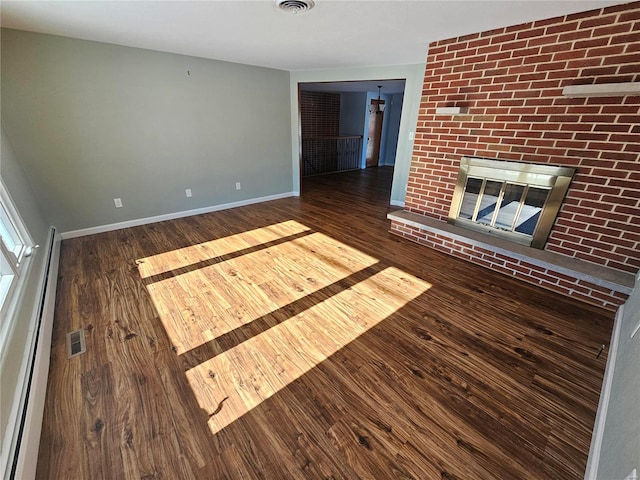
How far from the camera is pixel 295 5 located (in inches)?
71.9

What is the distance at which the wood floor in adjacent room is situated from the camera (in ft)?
3.90

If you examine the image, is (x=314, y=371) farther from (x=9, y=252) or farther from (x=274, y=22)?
(x=274, y=22)

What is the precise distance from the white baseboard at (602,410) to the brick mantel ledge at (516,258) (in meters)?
0.28

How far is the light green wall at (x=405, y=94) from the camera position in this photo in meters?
3.82

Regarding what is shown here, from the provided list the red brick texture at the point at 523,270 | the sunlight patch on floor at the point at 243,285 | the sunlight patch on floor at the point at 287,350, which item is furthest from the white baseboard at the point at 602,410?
the sunlight patch on floor at the point at 243,285

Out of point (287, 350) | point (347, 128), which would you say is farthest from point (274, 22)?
point (347, 128)

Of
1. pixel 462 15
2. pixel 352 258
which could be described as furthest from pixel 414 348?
pixel 462 15

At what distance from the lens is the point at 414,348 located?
176 cm

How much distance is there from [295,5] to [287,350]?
234cm

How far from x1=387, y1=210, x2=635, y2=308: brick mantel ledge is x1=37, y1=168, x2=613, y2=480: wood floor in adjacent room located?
0.14 metres

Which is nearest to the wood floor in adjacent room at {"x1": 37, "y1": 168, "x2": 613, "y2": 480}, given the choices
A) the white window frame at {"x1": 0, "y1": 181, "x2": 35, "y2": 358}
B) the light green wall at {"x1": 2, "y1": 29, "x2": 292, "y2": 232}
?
the white window frame at {"x1": 0, "y1": 181, "x2": 35, "y2": 358}

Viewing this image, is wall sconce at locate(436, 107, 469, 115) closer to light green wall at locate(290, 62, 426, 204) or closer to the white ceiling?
the white ceiling

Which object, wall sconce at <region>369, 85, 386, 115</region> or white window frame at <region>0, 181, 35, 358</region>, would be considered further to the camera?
wall sconce at <region>369, 85, 386, 115</region>

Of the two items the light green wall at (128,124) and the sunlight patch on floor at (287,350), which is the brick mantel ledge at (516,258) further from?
the light green wall at (128,124)
